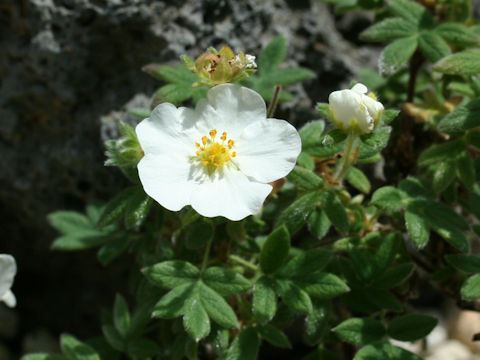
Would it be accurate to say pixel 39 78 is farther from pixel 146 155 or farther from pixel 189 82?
pixel 146 155

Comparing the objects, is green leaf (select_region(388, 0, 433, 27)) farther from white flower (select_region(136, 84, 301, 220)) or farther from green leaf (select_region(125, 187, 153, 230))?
green leaf (select_region(125, 187, 153, 230))

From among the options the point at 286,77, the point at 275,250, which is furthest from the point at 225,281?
the point at 286,77

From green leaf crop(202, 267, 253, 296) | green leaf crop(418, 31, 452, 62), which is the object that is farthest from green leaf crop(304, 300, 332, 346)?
green leaf crop(418, 31, 452, 62)

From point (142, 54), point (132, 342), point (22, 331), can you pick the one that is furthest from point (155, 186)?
point (22, 331)

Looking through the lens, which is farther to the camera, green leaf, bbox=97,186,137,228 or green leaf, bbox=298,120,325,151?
green leaf, bbox=298,120,325,151

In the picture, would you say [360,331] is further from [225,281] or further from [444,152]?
[444,152]

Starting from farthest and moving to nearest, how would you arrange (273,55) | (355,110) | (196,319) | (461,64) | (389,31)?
(273,55)
(389,31)
(461,64)
(196,319)
(355,110)

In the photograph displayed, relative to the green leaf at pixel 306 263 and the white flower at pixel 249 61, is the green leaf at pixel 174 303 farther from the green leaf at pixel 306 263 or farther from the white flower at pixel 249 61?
the white flower at pixel 249 61
